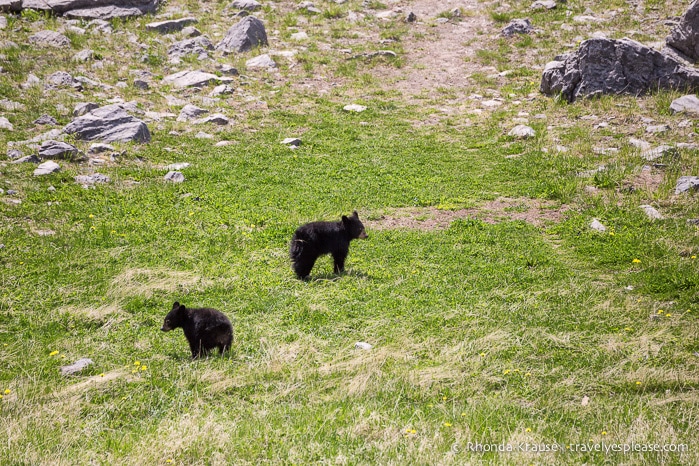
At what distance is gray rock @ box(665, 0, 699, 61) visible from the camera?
20734mm

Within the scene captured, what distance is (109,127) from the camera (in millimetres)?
17734

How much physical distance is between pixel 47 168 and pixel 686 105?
18406 mm

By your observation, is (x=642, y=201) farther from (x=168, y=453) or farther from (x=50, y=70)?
(x=50, y=70)

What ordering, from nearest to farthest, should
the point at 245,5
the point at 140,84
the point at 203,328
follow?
the point at 203,328 < the point at 140,84 < the point at 245,5

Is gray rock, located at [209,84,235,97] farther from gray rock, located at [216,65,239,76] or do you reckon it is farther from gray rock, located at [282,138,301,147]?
gray rock, located at [282,138,301,147]

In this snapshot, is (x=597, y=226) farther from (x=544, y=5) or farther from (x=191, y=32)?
(x=191, y=32)

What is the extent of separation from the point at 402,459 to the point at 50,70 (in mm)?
20428

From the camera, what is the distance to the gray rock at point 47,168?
14.7 m

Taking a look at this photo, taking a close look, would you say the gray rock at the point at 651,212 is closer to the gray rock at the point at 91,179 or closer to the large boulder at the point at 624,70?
the large boulder at the point at 624,70

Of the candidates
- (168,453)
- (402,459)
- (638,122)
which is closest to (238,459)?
(168,453)

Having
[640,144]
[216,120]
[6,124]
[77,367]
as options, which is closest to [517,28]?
[640,144]

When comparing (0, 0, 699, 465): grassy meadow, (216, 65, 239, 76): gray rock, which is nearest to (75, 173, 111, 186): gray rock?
(0, 0, 699, 465): grassy meadow

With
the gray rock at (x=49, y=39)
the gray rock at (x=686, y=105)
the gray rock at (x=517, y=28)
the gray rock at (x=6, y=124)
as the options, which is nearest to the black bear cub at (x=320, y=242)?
the gray rock at (x=6, y=124)

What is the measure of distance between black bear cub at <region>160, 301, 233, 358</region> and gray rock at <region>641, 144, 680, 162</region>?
1284cm
